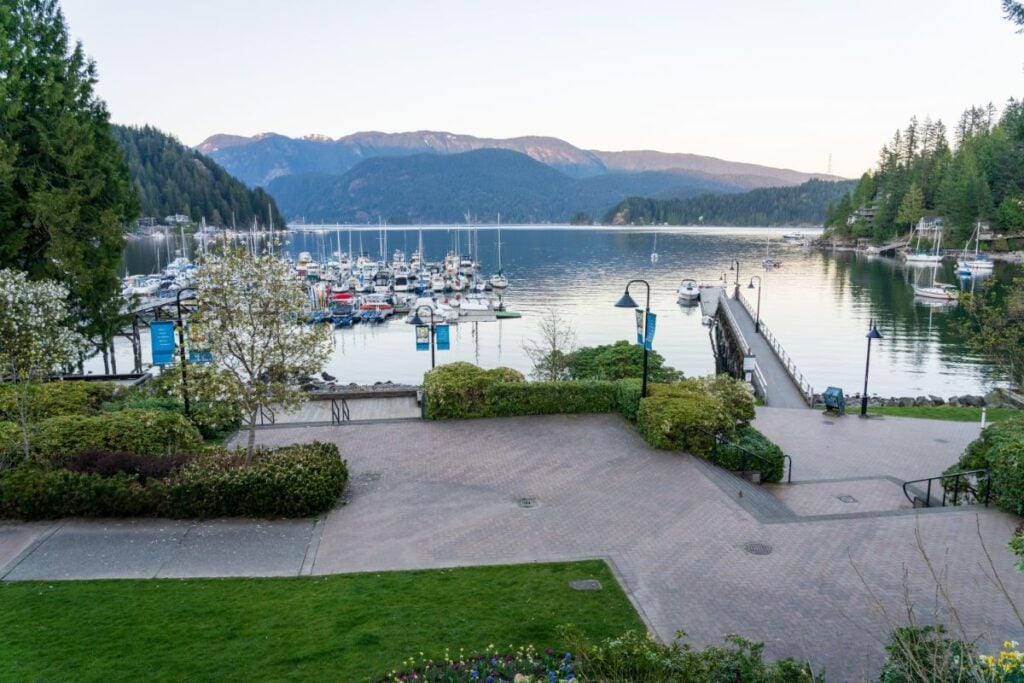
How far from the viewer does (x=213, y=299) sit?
14.2 meters

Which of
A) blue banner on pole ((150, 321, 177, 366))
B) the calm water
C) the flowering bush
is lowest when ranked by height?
the calm water

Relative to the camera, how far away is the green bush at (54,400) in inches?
679

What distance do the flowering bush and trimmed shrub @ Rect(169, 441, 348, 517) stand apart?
578 cm

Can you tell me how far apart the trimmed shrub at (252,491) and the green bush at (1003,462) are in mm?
13424

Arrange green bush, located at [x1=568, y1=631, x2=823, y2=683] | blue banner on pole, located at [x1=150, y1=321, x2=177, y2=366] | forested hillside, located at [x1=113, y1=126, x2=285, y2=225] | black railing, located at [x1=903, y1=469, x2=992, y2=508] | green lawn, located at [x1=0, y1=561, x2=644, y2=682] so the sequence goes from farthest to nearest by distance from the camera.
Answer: forested hillside, located at [x1=113, y1=126, x2=285, y2=225]
blue banner on pole, located at [x1=150, y1=321, x2=177, y2=366]
black railing, located at [x1=903, y1=469, x2=992, y2=508]
green lawn, located at [x1=0, y1=561, x2=644, y2=682]
green bush, located at [x1=568, y1=631, x2=823, y2=683]

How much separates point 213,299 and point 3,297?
646 cm

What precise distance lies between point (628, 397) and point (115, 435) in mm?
12974

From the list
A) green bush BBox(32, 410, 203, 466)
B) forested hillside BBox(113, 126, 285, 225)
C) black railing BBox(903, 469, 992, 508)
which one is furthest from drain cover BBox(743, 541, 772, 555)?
forested hillside BBox(113, 126, 285, 225)

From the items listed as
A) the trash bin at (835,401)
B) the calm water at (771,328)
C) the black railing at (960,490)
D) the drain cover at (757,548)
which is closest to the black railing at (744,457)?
the black railing at (960,490)

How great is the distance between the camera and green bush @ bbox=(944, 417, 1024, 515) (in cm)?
1355

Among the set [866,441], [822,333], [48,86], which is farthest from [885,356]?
[48,86]

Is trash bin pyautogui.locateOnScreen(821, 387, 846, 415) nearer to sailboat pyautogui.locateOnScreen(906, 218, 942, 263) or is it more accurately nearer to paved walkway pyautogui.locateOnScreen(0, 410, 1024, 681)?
paved walkway pyautogui.locateOnScreen(0, 410, 1024, 681)

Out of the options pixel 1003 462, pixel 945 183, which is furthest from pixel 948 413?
pixel 945 183

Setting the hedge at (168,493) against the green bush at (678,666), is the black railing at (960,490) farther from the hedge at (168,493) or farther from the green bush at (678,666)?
the hedge at (168,493)
